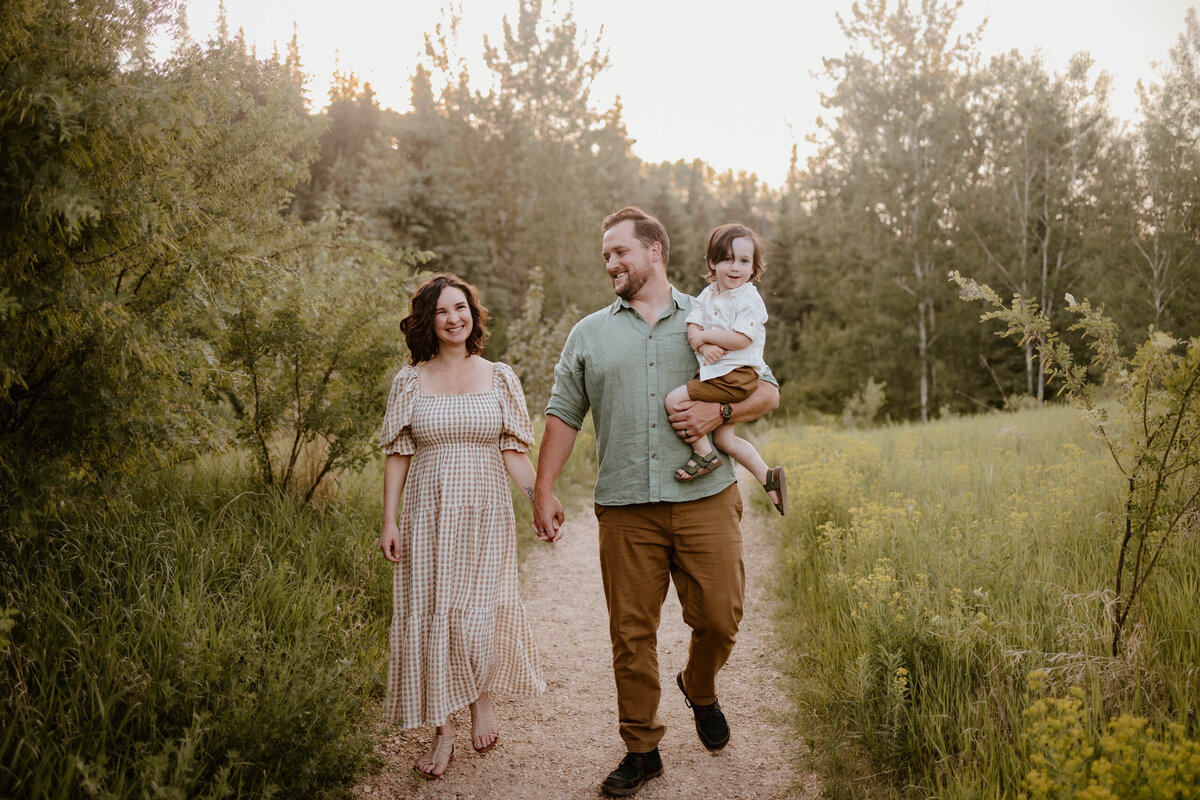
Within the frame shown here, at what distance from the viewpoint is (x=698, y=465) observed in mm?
3363

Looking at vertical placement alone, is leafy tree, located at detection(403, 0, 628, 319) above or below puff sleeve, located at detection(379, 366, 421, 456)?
above

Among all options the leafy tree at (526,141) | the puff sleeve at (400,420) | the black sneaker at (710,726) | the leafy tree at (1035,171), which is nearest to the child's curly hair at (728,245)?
the puff sleeve at (400,420)

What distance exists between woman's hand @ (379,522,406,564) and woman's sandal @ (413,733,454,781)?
870mm

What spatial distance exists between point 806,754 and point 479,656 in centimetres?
165

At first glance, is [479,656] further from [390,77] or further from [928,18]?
[390,77]

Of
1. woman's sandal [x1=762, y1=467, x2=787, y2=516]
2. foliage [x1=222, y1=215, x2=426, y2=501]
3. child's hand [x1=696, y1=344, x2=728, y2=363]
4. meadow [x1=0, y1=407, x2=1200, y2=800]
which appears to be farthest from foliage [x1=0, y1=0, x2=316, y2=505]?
woman's sandal [x1=762, y1=467, x2=787, y2=516]

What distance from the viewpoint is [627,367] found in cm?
346

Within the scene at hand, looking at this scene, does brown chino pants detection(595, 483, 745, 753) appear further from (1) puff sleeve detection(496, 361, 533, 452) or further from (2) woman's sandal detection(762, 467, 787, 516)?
(1) puff sleeve detection(496, 361, 533, 452)

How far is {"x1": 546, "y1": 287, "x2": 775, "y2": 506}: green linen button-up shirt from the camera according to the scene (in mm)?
3369

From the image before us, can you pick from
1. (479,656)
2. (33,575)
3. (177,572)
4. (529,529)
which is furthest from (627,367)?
Result: (529,529)

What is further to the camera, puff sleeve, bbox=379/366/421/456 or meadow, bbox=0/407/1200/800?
puff sleeve, bbox=379/366/421/456

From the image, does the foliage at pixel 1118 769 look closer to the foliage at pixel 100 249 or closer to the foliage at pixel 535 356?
the foliage at pixel 100 249

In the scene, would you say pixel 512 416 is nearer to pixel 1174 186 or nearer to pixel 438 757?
pixel 438 757

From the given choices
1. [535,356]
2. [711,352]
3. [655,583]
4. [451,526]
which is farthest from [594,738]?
[535,356]
